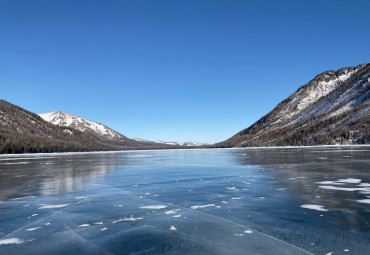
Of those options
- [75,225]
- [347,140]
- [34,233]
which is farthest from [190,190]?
[347,140]

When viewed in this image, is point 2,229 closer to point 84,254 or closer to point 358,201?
point 84,254

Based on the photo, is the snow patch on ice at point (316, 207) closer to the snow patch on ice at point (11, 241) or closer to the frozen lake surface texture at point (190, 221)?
the frozen lake surface texture at point (190, 221)

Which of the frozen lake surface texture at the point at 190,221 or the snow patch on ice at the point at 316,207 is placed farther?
the snow patch on ice at the point at 316,207

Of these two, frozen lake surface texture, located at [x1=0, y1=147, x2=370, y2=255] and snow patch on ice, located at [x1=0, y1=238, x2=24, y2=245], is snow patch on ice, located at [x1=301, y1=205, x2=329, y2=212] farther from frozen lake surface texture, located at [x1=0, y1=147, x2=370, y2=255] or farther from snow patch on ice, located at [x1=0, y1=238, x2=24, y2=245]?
snow patch on ice, located at [x1=0, y1=238, x2=24, y2=245]

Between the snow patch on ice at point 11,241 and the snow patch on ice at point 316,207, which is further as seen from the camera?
the snow patch on ice at point 316,207

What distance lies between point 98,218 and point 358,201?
10.9 m

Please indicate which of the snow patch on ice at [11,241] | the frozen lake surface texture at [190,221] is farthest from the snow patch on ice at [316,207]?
the snow patch on ice at [11,241]

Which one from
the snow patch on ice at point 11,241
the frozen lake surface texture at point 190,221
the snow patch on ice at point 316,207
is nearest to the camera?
the frozen lake surface texture at point 190,221

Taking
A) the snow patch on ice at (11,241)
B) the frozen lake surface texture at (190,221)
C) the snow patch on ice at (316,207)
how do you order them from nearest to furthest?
1. the frozen lake surface texture at (190,221)
2. the snow patch on ice at (11,241)
3. the snow patch on ice at (316,207)

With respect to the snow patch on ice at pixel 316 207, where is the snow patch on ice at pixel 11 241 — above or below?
above

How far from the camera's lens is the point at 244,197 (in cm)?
1399

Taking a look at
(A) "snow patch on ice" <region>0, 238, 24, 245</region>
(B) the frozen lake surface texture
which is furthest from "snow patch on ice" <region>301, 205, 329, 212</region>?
(A) "snow patch on ice" <region>0, 238, 24, 245</region>

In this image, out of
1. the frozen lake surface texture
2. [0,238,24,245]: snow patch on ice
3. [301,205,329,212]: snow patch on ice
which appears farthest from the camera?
[301,205,329,212]: snow patch on ice

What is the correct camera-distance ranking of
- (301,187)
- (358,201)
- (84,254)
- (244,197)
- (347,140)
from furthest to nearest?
(347,140)
(301,187)
(244,197)
(358,201)
(84,254)
